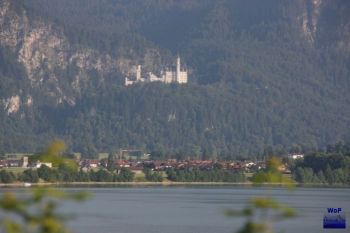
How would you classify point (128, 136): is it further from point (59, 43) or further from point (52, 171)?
point (52, 171)

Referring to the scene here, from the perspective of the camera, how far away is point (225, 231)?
144 feet

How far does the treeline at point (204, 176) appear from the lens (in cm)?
10744

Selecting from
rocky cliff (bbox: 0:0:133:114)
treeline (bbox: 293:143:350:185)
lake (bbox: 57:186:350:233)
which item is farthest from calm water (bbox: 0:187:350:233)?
rocky cliff (bbox: 0:0:133:114)

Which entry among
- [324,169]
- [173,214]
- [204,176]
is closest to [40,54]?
[204,176]

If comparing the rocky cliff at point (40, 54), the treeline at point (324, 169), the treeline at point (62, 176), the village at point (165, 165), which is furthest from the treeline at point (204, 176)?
Answer: the rocky cliff at point (40, 54)

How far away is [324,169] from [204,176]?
8957mm

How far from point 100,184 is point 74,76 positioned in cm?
9689

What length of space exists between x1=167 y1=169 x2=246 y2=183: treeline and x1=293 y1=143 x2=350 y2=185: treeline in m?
4.36

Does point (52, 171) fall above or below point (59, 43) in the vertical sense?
below

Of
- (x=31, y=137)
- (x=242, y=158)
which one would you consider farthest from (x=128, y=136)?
(x=242, y=158)

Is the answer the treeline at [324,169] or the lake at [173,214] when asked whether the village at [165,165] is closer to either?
the treeline at [324,169]

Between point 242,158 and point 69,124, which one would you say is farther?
point 69,124

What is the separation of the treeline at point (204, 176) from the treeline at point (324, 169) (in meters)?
4.36

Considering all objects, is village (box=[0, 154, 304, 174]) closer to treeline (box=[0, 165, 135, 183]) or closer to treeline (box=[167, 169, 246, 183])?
treeline (box=[167, 169, 246, 183])
